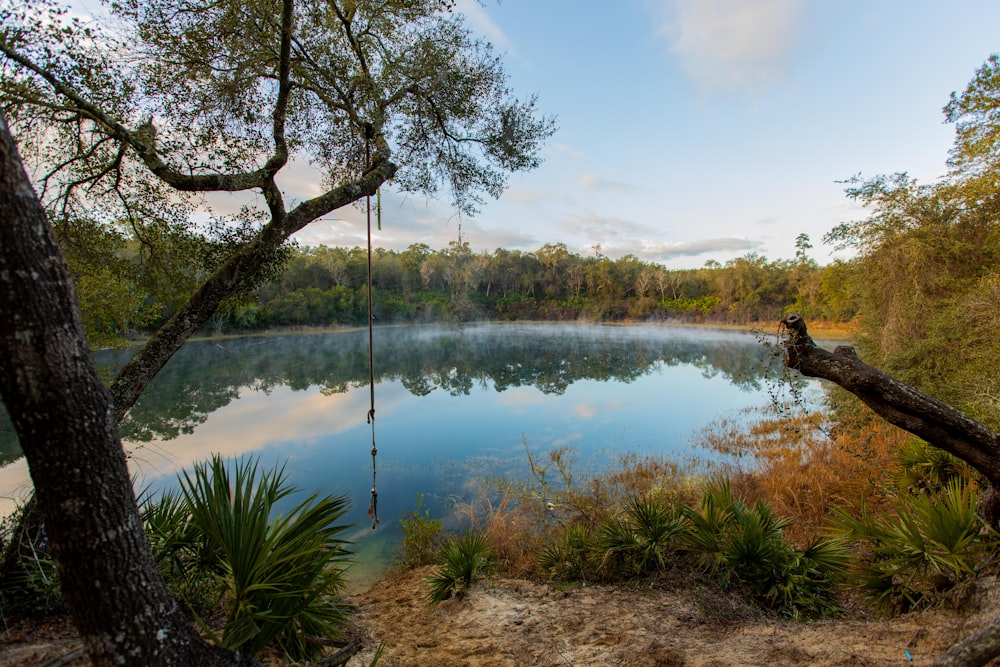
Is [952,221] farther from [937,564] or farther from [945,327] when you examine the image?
[937,564]

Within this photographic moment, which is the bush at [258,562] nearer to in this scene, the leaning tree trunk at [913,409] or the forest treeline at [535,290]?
the leaning tree trunk at [913,409]

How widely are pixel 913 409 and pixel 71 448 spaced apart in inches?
185

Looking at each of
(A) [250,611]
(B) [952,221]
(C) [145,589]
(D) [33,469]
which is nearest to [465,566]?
(A) [250,611]

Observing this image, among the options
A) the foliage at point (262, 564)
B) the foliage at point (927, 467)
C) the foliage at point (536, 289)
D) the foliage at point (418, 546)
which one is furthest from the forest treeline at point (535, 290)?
the foliage at point (262, 564)

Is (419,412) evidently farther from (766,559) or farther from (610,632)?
(766,559)

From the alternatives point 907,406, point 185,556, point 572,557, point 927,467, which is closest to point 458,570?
point 572,557

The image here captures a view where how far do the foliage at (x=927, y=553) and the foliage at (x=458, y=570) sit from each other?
10.8ft

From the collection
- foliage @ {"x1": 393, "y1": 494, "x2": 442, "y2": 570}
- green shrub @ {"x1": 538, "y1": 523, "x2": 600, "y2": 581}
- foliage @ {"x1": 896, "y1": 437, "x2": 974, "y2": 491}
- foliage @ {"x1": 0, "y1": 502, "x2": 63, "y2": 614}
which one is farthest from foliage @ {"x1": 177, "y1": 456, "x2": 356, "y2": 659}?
foliage @ {"x1": 896, "y1": 437, "x2": 974, "y2": 491}

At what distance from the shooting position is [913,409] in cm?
294

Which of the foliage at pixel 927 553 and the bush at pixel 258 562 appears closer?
the bush at pixel 258 562

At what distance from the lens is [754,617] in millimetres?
3203

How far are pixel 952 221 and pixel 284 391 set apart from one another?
21.7 metres

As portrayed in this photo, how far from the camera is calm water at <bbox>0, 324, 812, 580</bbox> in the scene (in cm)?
907

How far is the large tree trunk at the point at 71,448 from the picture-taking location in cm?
137
